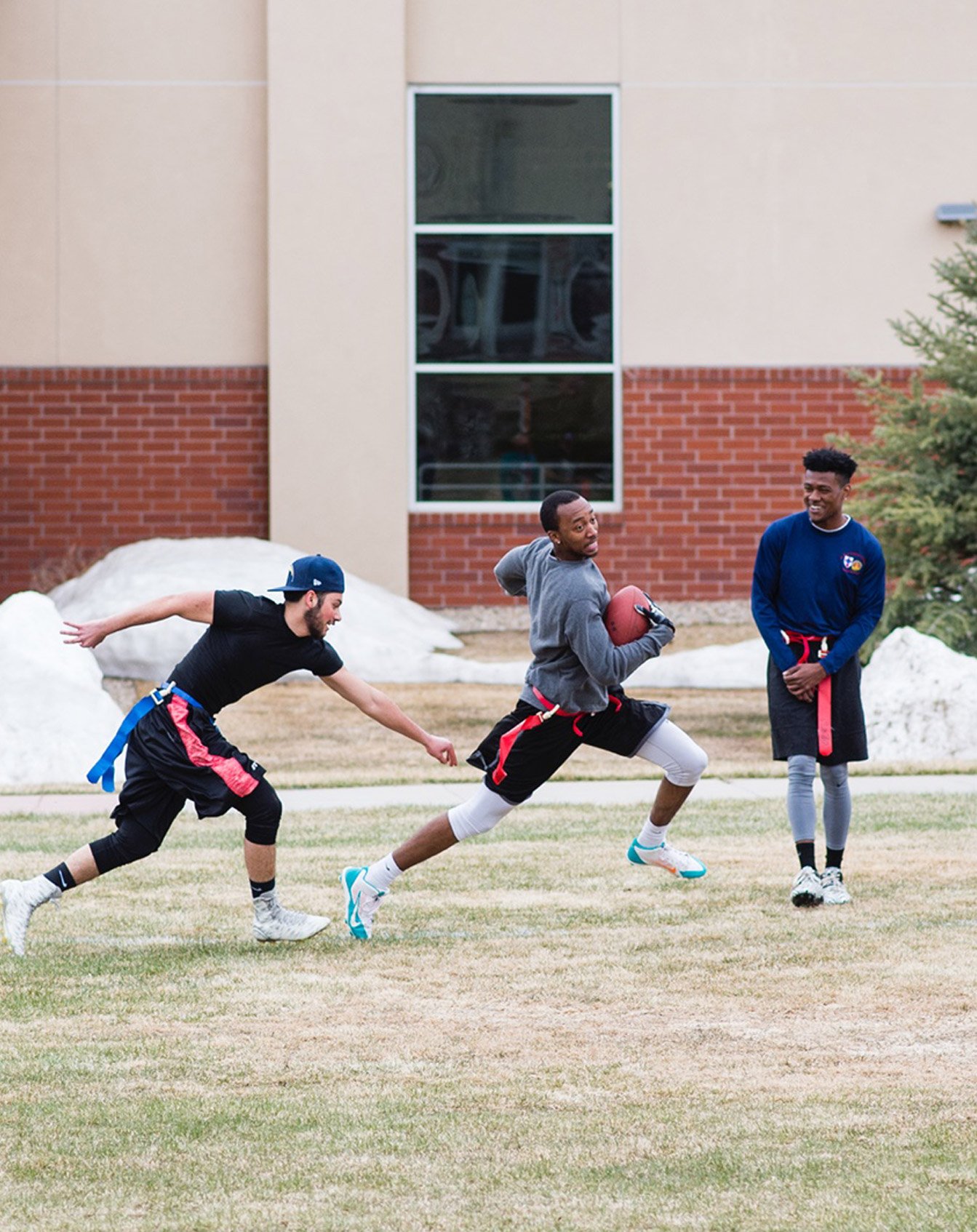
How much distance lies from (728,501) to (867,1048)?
1643 cm

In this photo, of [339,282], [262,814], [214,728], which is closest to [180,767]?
[214,728]

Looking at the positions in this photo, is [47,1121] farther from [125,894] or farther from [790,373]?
[790,373]

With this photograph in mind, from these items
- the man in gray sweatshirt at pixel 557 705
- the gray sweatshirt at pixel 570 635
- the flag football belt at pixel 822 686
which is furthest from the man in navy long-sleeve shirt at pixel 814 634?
the gray sweatshirt at pixel 570 635

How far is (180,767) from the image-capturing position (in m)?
6.90

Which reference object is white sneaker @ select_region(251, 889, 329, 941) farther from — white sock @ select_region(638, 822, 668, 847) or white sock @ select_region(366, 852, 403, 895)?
white sock @ select_region(638, 822, 668, 847)

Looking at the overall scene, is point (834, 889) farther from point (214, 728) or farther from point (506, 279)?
point (506, 279)

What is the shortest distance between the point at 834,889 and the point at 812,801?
1.26 ft

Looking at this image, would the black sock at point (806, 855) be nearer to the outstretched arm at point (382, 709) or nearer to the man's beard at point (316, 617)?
the outstretched arm at point (382, 709)

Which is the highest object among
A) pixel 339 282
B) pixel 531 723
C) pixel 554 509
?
pixel 339 282

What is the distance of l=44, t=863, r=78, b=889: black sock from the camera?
7.06 metres

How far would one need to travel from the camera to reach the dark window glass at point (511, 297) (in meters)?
21.5

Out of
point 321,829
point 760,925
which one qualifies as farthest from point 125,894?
point 760,925

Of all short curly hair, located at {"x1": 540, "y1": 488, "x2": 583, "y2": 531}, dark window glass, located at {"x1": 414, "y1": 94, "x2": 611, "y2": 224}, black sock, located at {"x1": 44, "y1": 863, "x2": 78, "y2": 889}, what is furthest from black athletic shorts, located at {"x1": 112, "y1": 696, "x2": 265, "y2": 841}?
dark window glass, located at {"x1": 414, "y1": 94, "x2": 611, "y2": 224}

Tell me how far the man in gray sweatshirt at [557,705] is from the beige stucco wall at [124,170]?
14.8m
